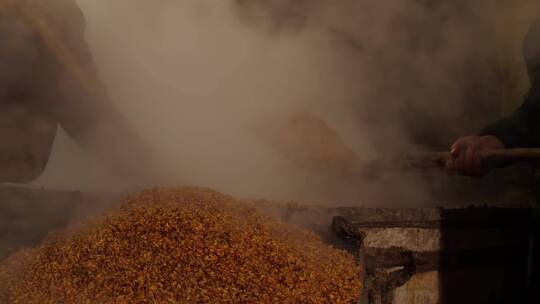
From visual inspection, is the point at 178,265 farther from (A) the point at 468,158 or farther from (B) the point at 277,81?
(B) the point at 277,81

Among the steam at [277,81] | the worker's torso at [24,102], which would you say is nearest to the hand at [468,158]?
the steam at [277,81]

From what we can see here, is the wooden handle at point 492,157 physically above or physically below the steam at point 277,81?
below

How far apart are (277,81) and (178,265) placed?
2.92m

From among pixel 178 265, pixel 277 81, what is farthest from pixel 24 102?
pixel 277 81

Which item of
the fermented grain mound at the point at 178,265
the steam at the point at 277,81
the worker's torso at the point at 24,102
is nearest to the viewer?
the fermented grain mound at the point at 178,265

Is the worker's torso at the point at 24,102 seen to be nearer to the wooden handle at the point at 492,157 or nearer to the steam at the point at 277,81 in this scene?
the steam at the point at 277,81

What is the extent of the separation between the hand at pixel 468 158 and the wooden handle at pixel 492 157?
1.5 inches

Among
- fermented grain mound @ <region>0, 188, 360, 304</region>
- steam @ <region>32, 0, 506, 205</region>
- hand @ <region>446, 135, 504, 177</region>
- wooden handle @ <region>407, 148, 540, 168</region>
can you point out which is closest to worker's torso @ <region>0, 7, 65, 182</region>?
steam @ <region>32, 0, 506, 205</region>

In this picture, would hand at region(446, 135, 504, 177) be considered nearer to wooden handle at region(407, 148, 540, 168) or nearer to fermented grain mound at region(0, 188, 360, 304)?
wooden handle at region(407, 148, 540, 168)

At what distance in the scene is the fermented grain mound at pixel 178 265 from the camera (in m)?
1.85

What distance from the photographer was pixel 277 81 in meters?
4.58

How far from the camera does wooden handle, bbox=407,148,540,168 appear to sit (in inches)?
98.8

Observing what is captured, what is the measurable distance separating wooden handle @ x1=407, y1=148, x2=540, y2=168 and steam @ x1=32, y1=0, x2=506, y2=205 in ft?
2.53

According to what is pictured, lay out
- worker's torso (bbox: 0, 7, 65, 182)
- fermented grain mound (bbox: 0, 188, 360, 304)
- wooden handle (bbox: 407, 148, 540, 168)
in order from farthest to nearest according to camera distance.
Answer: worker's torso (bbox: 0, 7, 65, 182), wooden handle (bbox: 407, 148, 540, 168), fermented grain mound (bbox: 0, 188, 360, 304)
